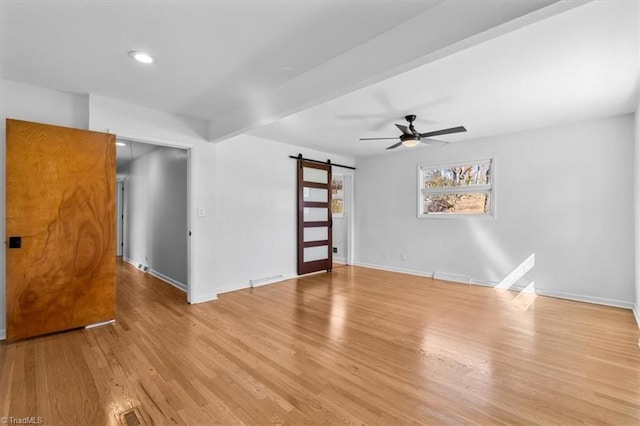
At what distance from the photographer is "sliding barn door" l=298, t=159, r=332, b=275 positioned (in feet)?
18.5

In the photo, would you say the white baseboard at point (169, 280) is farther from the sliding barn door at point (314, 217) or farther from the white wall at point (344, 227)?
the white wall at point (344, 227)

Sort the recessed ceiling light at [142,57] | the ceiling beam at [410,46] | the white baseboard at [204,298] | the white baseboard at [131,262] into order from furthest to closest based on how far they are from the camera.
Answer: the white baseboard at [131,262] → the white baseboard at [204,298] → the recessed ceiling light at [142,57] → the ceiling beam at [410,46]

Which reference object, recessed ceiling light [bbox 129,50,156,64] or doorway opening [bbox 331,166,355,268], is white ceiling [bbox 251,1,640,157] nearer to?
recessed ceiling light [bbox 129,50,156,64]

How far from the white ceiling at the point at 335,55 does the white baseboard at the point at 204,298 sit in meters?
2.28

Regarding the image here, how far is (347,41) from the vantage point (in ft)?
7.24

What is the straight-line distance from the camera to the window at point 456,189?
16.4ft

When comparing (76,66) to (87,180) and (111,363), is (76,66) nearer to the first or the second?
(87,180)

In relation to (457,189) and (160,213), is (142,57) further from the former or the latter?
(457,189)

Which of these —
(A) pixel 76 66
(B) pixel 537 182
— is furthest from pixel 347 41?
(B) pixel 537 182

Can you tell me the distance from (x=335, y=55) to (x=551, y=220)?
162 inches

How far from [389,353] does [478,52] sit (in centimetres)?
263

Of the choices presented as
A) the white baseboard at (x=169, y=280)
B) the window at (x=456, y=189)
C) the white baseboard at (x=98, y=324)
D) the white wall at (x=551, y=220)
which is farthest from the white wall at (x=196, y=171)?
the window at (x=456, y=189)

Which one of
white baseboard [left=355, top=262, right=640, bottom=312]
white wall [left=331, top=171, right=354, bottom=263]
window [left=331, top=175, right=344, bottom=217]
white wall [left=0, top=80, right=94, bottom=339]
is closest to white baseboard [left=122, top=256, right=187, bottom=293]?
white wall [left=0, top=80, right=94, bottom=339]

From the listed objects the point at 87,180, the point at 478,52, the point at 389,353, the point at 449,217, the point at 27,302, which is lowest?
the point at 389,353
